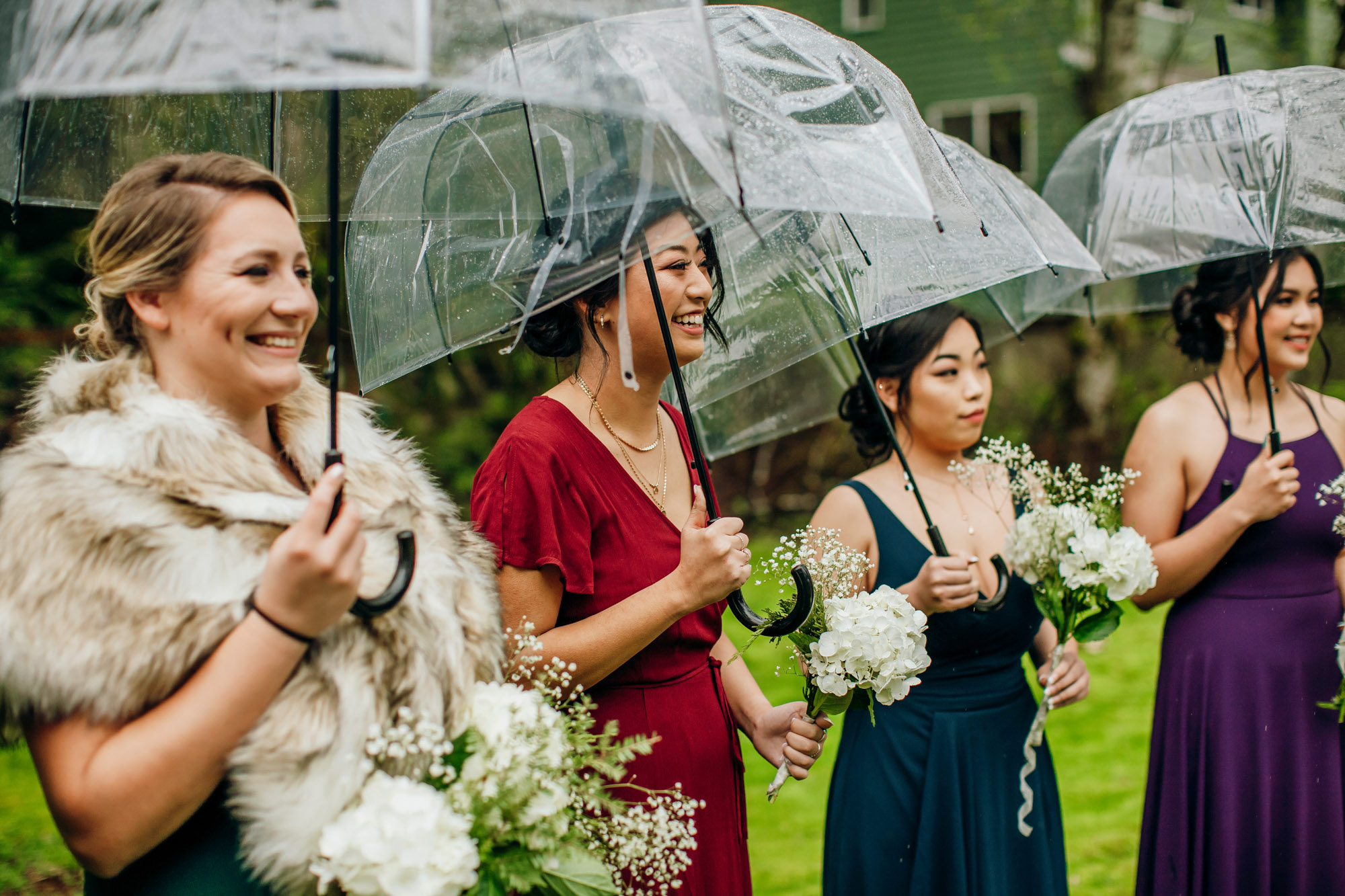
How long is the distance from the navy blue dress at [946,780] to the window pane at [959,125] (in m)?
15.7

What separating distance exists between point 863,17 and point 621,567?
57.8 feet

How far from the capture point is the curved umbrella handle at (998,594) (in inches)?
132

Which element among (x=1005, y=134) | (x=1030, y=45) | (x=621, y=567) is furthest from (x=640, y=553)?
(x=1005, y=134)

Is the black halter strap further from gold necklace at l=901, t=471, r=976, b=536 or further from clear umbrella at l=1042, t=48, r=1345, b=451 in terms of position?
gold necklace at l=901, t=471, r=976, b=536

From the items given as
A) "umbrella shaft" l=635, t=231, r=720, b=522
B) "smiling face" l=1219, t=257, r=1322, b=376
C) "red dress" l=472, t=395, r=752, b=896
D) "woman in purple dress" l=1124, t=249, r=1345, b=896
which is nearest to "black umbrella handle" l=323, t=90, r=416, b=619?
"red dress" l=472, t=395, r=752, b=896

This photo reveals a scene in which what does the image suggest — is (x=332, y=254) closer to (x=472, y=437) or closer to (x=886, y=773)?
(x=886, y=773)

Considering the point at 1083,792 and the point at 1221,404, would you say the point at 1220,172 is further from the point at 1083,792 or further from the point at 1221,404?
the point at 1083,792

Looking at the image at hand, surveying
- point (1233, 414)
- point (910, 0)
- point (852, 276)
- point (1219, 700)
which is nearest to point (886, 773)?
point (1219, 700)

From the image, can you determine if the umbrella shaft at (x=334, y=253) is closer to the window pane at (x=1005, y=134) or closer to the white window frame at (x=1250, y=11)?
the window pane at (x=1005, y=134)

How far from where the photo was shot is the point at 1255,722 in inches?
144

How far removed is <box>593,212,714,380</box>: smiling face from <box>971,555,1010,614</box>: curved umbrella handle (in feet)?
4.35

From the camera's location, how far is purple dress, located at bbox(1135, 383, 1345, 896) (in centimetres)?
358

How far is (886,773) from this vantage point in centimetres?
349

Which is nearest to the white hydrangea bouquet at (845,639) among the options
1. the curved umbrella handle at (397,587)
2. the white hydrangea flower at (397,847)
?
the curved umbrella handle at (397,587)
